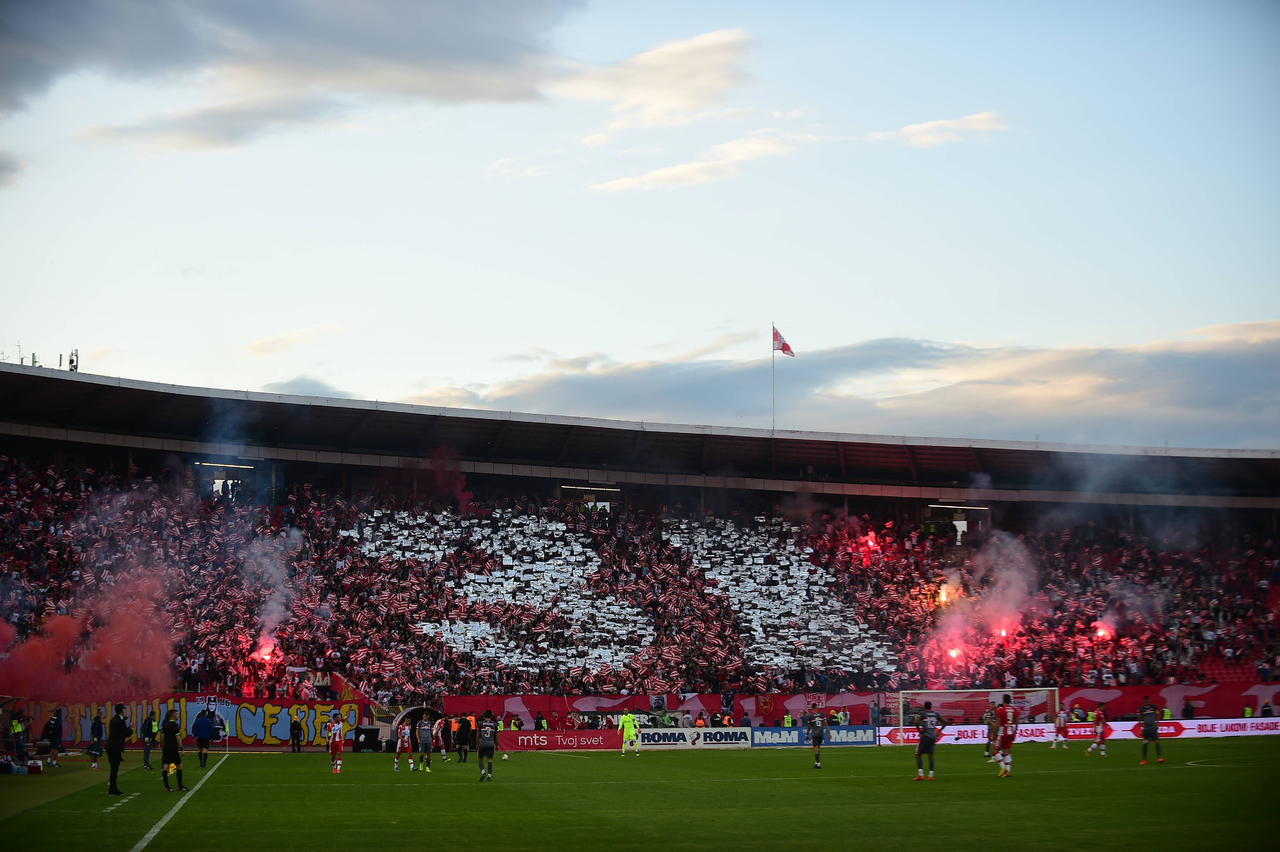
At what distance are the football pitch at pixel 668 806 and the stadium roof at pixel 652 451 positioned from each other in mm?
23577

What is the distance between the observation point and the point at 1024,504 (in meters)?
68.9

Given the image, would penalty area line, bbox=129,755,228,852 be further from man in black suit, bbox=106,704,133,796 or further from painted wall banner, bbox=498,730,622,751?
painted wall banner, bbox=498,730,622,751

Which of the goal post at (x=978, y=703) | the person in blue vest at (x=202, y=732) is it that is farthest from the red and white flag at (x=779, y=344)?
the person in blue vest at (x=202, y=732)

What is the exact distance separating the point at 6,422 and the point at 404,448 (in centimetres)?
1981

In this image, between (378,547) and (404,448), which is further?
(404,448)

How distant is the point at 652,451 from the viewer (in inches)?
2611

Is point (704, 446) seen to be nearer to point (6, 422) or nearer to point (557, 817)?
point (6, 422)

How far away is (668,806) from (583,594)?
33.8 metres

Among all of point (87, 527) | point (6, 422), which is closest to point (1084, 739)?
point (87, 527)

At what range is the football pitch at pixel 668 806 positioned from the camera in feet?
61.2

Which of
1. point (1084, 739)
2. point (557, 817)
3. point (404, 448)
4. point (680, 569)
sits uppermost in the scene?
point (404, 448)

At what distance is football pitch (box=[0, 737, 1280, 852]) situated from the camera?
61.2 feet

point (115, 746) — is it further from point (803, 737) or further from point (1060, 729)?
point (1060, 729)

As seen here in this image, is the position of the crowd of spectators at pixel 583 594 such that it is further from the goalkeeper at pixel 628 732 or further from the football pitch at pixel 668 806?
the football pitch at pixel 668 806
